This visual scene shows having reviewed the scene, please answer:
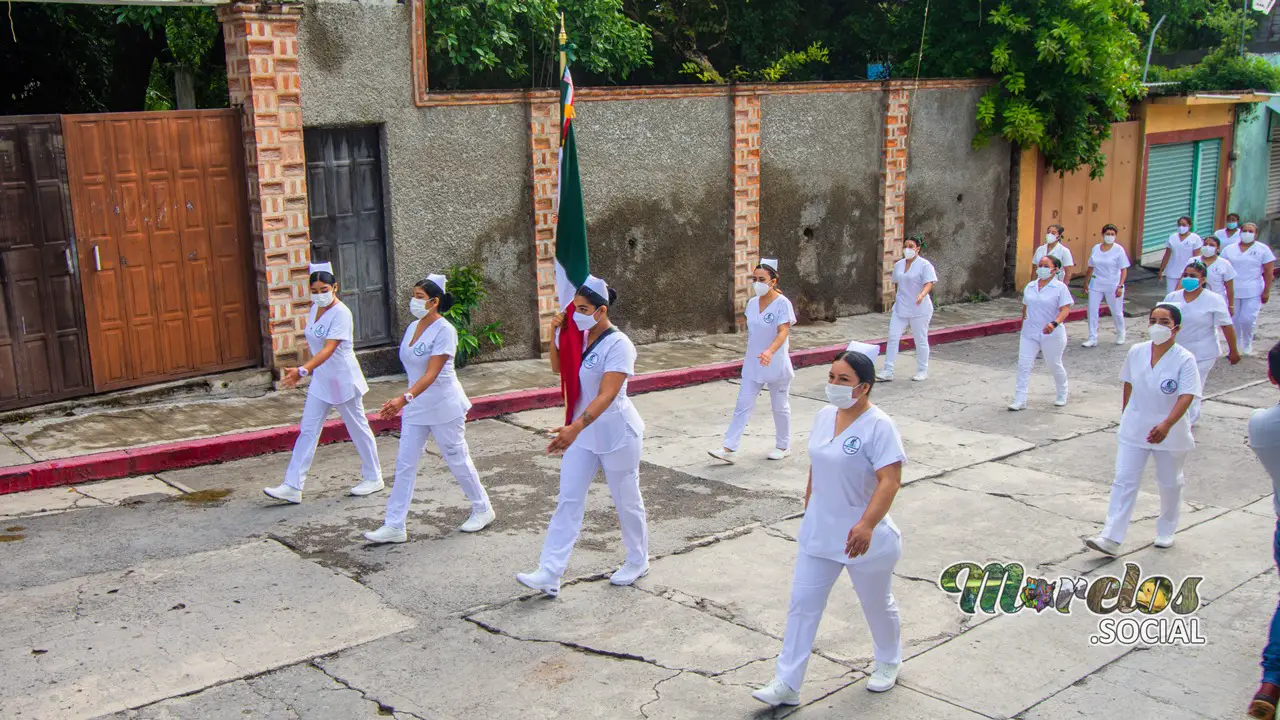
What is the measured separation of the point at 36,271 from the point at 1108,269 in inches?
497

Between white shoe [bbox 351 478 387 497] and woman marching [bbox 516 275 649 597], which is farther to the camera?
white shoe [bbox 351 478 387 497]

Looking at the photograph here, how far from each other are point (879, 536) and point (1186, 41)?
26238 mm

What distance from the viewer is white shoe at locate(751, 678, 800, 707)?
19.5 feet

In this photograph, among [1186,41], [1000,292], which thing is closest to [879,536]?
[1000,292]

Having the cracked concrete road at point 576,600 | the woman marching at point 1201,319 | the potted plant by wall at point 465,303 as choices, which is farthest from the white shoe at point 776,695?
the potted plant by wall at point 465,303

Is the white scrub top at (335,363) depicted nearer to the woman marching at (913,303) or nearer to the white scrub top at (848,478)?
the white scrub top at (848,478)

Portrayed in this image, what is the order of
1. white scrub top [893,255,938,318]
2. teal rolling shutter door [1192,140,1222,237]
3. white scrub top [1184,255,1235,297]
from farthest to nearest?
teal rolling shutter door [1192,140,1222,237]
white scrub top [1184,255,1235,297]
white scrub top [893,255,938,318]

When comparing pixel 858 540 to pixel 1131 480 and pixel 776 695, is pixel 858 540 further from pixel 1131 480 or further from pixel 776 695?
pixel 1131 480

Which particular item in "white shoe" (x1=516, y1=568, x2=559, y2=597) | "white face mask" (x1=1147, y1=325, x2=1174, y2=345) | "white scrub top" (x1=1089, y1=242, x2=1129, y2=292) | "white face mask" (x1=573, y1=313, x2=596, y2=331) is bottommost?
"white shoe" (x1=516, y1=568, x2=559, y2=597)

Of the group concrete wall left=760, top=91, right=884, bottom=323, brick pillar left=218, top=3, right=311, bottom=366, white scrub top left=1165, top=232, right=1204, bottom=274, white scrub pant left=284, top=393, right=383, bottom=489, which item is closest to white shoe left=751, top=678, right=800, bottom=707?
white scrub pant left=284, top=393, right=383, bottom=489

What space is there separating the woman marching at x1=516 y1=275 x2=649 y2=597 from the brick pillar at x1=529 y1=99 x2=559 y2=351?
6.72m

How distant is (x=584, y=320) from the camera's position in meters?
7.43

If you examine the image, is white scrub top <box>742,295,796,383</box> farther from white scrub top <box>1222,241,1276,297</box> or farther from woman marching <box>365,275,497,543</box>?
white scrub top <box>1222,241,1276,297</box>

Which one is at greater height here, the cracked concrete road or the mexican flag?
the mexican flag
